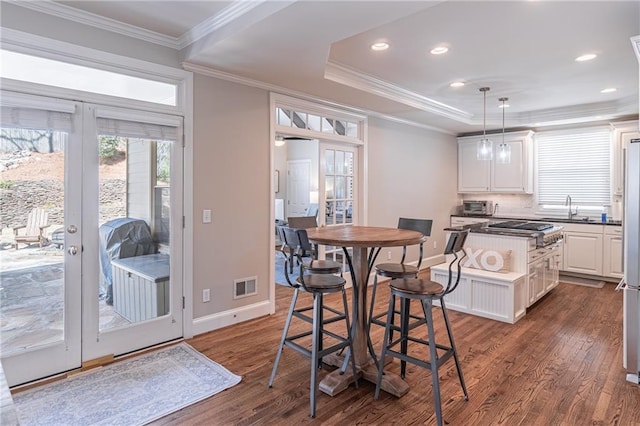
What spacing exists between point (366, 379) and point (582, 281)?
481 cm

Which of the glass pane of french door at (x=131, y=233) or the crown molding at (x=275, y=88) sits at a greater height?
the crown molding at (x=275, y=88)

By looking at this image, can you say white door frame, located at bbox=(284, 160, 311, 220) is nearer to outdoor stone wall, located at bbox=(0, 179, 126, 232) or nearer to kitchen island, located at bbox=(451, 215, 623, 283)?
kitchen island, located at bbox=(451, 215, 623, 283)

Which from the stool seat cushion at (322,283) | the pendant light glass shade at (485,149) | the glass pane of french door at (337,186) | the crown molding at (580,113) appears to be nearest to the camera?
the stool seat cushion at (322,283)

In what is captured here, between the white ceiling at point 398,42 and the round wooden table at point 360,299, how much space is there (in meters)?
1.42

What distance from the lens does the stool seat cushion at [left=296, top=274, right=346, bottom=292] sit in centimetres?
238

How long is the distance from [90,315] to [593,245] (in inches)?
256

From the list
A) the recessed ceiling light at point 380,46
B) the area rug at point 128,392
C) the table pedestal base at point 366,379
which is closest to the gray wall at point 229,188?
the area rug at point 128,392

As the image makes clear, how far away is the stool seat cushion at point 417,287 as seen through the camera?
89.3 inches

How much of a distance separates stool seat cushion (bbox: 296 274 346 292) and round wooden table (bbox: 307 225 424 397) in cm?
21

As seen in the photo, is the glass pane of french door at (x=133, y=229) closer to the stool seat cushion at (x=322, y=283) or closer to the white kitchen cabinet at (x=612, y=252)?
the stool seat cushion at (x=322, y=283)

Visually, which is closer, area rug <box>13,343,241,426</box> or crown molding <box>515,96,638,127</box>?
area rug <box>13,343,241,426</box>

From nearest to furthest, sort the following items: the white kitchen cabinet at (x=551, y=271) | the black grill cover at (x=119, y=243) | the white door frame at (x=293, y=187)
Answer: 1. the black grill cover at (x=119, y=243)
2. the white kitchen cabinet at (x=551, y=271)
3. the white door frame at (x=293, y=187)

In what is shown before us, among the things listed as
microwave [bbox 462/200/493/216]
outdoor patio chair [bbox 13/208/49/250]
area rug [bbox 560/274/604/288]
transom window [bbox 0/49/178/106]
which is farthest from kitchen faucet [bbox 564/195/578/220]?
outdoor patio chair [bbox 13/208/49/250]

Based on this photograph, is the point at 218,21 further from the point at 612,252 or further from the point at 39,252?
the point at 612,252
